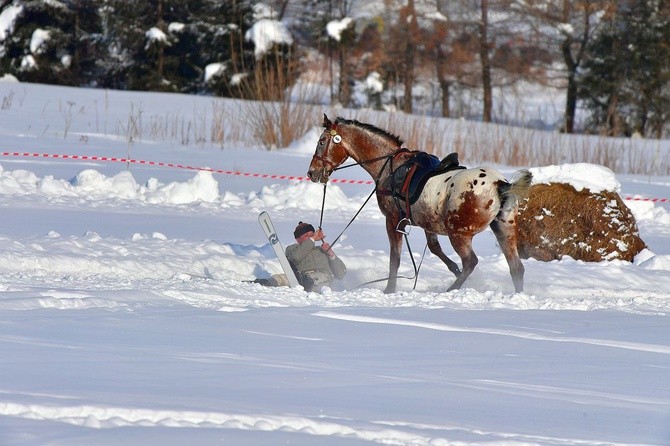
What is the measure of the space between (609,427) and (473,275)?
5645 mm

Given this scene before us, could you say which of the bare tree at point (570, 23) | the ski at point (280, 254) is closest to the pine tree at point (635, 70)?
the bare tree at point (570, 23)

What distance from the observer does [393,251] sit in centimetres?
950

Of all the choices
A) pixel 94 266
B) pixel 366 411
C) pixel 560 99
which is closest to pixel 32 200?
pixel 94 266

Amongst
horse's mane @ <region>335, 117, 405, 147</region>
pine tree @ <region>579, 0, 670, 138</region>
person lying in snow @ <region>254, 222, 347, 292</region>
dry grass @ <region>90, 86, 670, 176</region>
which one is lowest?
person lying in snow @ <region>254, 222, 347, 292</region>

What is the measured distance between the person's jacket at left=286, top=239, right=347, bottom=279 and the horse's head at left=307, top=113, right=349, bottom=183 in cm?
74

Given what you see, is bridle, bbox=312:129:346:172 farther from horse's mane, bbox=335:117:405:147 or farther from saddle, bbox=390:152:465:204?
saddle, bbox=390:152:465:204

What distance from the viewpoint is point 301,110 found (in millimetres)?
20453

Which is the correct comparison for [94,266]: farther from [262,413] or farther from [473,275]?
[262,413]

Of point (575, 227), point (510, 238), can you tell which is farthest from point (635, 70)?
point (510, 238)

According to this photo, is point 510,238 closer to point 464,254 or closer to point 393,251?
point 464,254

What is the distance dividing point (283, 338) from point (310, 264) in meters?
2.85

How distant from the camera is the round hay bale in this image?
38.1 ft

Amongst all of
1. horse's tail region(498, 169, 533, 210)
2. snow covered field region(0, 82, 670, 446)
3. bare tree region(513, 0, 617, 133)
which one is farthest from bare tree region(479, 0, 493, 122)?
horse's tail region(498, 169, 533, 210)

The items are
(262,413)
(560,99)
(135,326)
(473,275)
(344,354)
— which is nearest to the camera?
(262,413)
